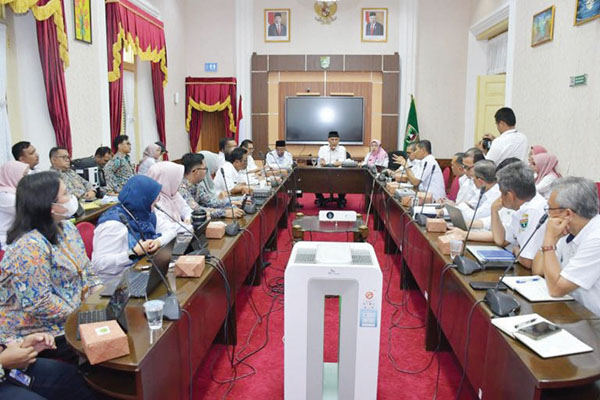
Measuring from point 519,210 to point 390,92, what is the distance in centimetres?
641

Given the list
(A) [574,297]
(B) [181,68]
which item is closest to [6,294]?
(A) [574,297]

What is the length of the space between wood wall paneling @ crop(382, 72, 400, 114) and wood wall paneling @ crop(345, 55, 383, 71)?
8.7 inches

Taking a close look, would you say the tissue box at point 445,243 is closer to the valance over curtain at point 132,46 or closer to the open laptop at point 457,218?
the open laptop at point 457,218

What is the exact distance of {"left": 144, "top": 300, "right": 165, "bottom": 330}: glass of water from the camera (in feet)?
5.12

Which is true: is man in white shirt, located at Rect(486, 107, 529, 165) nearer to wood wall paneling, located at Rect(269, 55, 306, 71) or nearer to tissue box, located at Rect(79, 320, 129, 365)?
tissue box, located at Rect(79, 320, 129, 365)

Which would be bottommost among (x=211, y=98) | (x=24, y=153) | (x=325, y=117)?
(x=24, y=153)

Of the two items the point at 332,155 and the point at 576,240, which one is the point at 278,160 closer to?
the point at 332,155

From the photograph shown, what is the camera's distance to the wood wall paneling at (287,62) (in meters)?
8.55

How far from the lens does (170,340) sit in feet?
Answer: 5.34

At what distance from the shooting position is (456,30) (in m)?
8.48

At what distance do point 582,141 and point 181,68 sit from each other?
6.70 m

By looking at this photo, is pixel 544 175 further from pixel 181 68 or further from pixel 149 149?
pixel 181 68

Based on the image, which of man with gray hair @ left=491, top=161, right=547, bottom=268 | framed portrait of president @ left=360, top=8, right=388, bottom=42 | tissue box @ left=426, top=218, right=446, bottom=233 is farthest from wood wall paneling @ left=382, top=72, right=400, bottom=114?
man with gray hair @ left=491, top=161, right=547, bottom=268

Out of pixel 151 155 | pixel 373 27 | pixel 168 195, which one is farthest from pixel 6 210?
pixel 373 27
